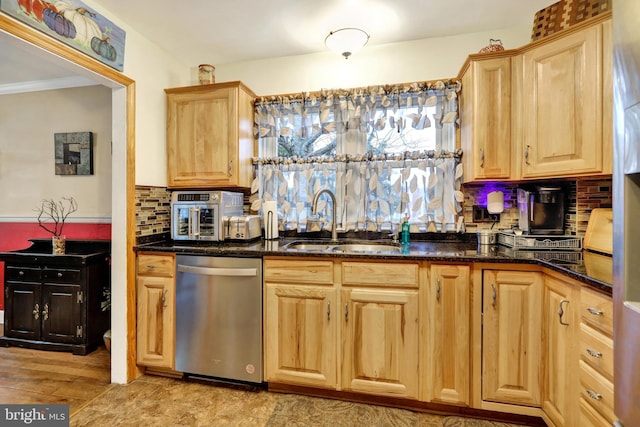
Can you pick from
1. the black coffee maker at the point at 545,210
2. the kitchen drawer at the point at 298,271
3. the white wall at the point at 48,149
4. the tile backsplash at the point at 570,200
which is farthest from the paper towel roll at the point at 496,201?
the white wall at the point at 48,149

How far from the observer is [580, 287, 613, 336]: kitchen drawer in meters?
1.18

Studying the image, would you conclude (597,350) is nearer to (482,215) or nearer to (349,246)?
(482,215)

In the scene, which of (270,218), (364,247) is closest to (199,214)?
(270,218)

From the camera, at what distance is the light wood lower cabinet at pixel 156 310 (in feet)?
6.88

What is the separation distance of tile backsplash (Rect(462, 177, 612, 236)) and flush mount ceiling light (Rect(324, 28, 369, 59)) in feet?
4.28

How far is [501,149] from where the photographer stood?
76.5 inches

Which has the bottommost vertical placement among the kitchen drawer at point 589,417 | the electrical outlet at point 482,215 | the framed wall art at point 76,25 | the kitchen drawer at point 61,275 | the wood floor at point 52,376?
the wood floor at point 52,376

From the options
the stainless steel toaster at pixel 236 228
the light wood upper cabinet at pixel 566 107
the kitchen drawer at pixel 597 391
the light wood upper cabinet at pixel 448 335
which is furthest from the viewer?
the stainless steel toaster at pixel 236 228

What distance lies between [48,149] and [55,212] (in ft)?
2.06

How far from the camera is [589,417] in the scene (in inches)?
49.7

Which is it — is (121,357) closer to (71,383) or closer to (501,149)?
(71,383)

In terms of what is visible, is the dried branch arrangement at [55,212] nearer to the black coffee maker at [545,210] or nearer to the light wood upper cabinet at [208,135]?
the light wood upper cabinet at [208,135]

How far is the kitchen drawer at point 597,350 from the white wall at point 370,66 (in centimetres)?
189

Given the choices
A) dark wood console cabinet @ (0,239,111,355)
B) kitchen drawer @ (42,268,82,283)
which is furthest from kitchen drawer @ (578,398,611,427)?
kitchen drawer @ (42,268,82,283)
